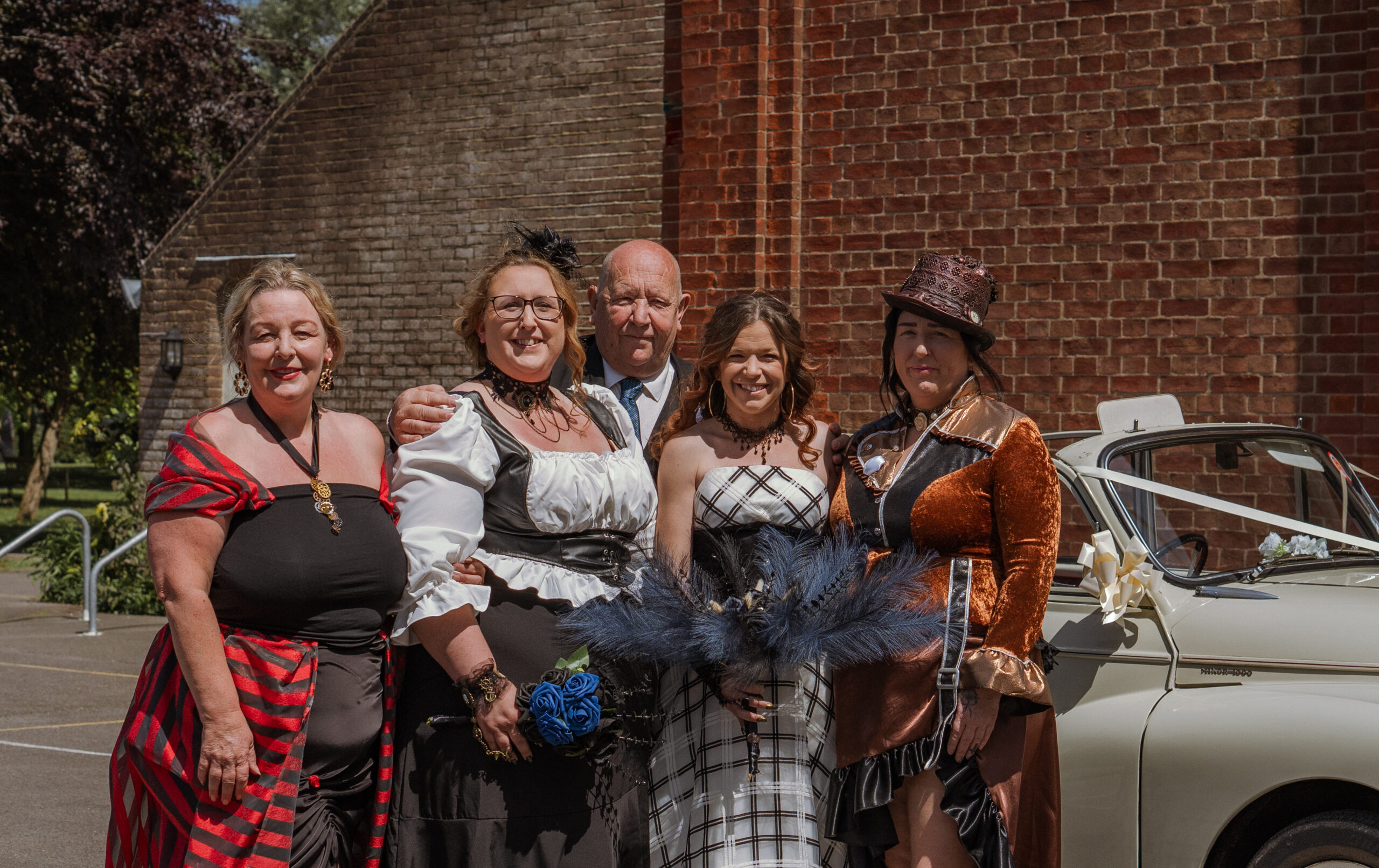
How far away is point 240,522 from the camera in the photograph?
3061mm

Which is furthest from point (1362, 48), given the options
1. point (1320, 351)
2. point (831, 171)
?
point (831, 171)

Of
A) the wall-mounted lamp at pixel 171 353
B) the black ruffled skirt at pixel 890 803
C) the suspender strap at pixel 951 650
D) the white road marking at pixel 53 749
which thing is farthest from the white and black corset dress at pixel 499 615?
the wall-mounted lamp at pixel 171 353

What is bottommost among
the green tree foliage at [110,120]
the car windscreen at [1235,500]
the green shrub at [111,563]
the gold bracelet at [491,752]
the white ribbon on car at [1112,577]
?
the green shrub at [111,563]

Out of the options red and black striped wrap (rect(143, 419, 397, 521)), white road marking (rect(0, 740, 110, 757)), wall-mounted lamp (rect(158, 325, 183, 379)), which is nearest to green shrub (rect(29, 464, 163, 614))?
wall-mounted lamp (rect(158, 325, 183, 379))

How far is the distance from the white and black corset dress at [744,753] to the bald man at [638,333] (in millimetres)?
1114

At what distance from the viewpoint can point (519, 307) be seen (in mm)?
3326

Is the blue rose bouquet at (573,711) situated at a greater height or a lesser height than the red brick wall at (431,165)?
lesser

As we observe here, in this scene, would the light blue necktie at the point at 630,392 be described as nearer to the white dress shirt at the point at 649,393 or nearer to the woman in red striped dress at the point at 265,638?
the white dress shirt at the point at 649,393

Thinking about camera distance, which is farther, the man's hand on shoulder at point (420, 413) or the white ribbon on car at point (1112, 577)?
the white ribbon on car at point (1112, 577)

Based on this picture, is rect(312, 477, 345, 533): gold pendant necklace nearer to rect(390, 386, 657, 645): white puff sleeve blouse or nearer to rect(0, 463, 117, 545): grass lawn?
rect(390, 386, 657, 645): white puff sleeve blouse

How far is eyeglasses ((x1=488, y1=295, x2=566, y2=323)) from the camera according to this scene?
332 cm

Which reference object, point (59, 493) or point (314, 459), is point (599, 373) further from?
point (59, 493)

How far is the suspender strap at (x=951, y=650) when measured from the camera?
10.5 ft

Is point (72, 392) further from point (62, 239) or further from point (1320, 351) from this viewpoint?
point (1320, 351)
